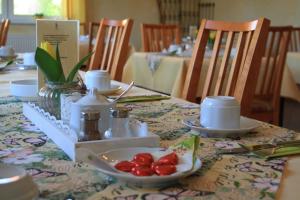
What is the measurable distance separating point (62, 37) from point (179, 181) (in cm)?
65

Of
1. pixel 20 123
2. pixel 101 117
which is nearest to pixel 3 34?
pixel 20 123

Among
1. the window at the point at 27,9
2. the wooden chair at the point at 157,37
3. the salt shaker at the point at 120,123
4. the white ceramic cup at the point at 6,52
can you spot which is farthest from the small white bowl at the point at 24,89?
the window at the point at 27,9

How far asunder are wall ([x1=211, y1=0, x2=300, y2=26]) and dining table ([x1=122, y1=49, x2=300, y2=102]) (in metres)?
2.53

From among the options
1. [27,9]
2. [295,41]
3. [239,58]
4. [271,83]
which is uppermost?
[27,9]

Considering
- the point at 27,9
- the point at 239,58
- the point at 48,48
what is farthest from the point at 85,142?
the point at 27,9

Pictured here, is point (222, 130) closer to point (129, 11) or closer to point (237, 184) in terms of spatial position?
point (237, 184)

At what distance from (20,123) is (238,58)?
73cm

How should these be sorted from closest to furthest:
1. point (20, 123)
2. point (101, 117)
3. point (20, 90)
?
1. point (101, 117)
2. point (20, 123)
3. point (20, 90)

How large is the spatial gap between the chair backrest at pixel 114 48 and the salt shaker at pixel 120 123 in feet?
4.31

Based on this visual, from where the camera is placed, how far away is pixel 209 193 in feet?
1.97

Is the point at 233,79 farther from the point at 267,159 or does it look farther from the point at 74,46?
the point at 267,159

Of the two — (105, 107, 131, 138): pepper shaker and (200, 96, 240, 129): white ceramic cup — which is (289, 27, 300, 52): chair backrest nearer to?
(200, 96, 240, 129): white ceramic cup

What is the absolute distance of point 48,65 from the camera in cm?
97

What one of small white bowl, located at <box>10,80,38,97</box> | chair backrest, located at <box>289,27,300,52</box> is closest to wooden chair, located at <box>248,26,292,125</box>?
small white bowl, located at <box>10,80,38,97</box>
